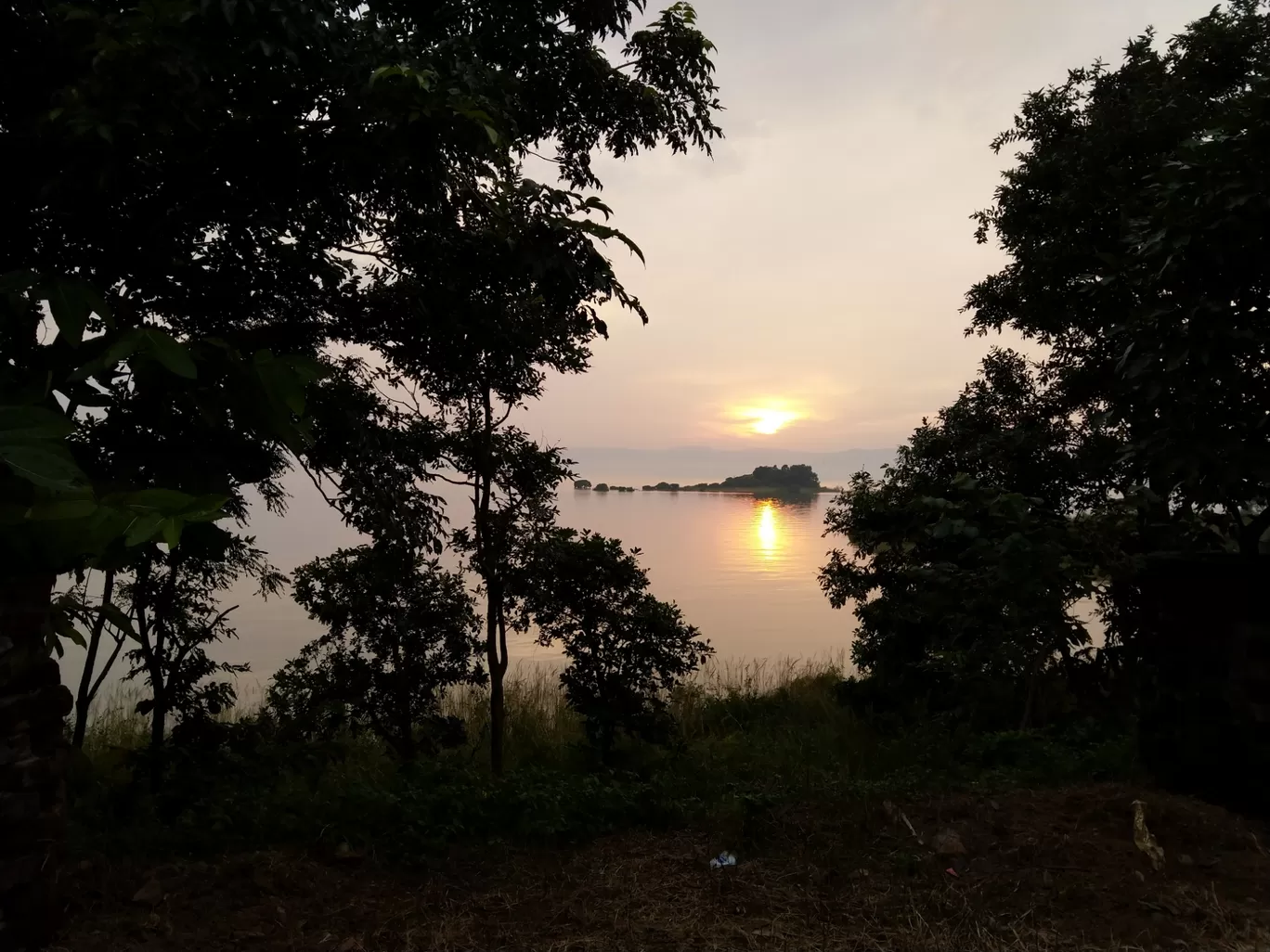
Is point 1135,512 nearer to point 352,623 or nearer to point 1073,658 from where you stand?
point 1073,658

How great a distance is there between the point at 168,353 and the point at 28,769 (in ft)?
5.90

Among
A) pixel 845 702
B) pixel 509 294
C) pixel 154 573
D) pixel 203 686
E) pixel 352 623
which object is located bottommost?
pixel 845 702

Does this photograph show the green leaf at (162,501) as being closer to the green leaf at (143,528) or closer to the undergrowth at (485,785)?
the green leaf at (143,528)

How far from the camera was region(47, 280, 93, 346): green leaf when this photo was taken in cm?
260

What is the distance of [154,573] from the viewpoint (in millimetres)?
5117

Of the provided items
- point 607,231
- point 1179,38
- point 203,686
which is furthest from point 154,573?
point 1179,38

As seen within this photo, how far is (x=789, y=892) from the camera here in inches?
138

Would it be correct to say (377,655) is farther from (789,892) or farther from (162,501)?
(162,501)

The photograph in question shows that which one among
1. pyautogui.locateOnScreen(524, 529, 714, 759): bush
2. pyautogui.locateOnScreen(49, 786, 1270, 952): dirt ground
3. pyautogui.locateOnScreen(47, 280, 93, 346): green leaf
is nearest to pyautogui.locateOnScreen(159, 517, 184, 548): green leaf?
pyautogui.locateOnScreen(47, 280, 93, 346): green leaf

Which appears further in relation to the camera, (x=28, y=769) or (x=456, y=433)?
(x=456, y=433)

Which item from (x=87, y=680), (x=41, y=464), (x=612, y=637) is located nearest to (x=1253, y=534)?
(x=612, y=637)

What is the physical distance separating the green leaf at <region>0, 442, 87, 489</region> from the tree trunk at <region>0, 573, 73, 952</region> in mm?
924

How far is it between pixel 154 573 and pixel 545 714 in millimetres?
4040

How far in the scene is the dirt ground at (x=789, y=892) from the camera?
3.08 metres
